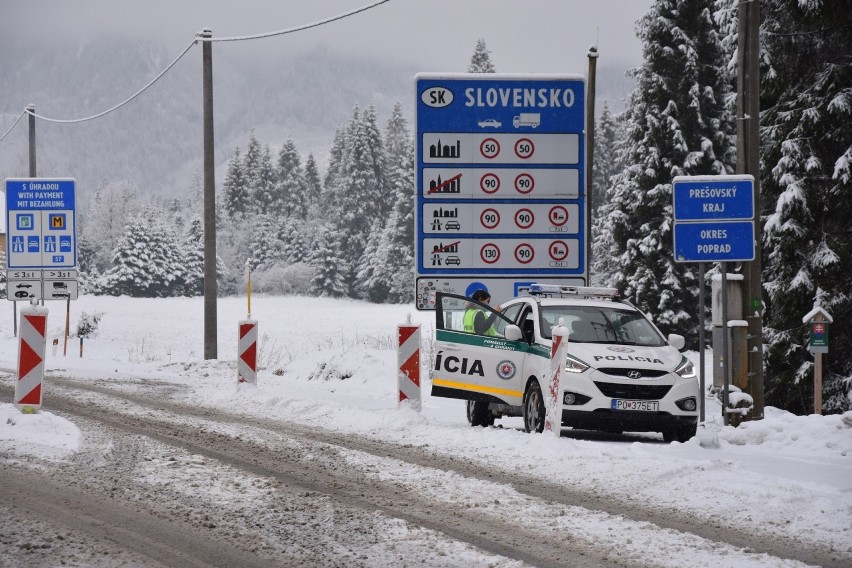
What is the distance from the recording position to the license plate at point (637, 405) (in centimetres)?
1229

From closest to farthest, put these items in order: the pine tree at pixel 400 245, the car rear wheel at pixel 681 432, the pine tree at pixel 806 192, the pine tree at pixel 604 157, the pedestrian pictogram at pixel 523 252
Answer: the car rear wheel at pixel 681 432 < the pedestrian pictogram at pixel 523 252 < the pine tree at pixel 806 192 < the pine tree at pixel 604 157 < the pine tree at pixel 400 245

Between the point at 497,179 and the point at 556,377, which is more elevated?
the point at 497,179

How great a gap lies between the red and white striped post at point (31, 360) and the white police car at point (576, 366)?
502 cm

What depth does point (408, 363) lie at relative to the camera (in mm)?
14922

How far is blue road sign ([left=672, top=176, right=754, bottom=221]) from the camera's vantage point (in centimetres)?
1362

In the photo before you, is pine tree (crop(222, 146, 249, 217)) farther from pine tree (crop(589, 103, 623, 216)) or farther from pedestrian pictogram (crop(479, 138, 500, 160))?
pedestrian pictogram (crop(479, 138, 500, 160))

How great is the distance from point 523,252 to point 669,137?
20290 mm

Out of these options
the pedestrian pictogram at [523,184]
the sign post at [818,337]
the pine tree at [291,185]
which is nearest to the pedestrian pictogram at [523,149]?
the pedestrian pictogram at [523,184]

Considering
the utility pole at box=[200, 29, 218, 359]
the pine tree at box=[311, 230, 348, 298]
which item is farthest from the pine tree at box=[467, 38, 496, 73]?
the utility pole at box=[200, 29, 218, 359]

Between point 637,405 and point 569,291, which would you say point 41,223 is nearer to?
point 569,291

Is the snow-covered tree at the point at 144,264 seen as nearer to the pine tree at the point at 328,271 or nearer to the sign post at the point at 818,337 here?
the pine tree at the point at 328,271

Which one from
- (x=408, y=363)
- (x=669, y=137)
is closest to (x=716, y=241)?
(x=408, y=363)

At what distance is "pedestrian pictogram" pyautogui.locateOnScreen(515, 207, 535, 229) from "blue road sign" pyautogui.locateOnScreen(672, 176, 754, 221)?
4.72 metres

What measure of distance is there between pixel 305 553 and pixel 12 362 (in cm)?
2390
